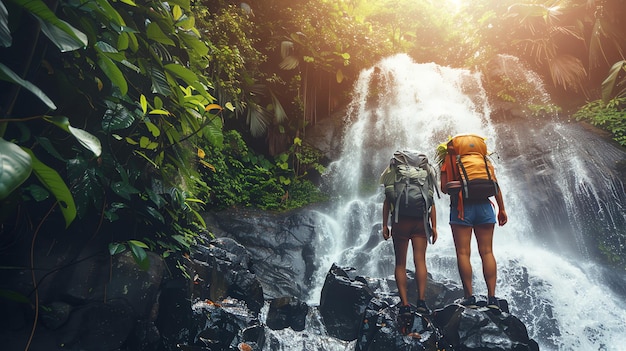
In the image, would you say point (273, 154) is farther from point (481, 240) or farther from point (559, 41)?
point (559, 41)

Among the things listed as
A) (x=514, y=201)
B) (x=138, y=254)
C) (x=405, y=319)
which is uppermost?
(x=514, y=201)

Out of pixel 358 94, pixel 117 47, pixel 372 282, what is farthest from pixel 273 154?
pixel 117 47

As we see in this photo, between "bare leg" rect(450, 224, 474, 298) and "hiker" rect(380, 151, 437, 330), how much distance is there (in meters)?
0.26

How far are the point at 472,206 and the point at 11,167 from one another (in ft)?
12.9

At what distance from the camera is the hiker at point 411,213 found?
3.87 m

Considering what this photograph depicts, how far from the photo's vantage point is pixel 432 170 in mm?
4129

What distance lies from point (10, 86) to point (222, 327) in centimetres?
293

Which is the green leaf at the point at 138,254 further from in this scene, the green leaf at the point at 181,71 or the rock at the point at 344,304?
the rock at the point at 344,304

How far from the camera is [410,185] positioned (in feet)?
12.9

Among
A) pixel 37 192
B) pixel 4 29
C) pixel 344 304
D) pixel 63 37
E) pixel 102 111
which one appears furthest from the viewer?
pixel 344 304

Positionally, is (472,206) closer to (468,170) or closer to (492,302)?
(468,170)

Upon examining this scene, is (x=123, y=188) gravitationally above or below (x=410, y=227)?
below

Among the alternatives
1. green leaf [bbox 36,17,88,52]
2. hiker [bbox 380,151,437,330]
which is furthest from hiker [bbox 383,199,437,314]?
green leaf [bbox 36,17,88,52]

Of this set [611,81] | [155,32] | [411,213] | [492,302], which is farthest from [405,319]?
[611,81]
